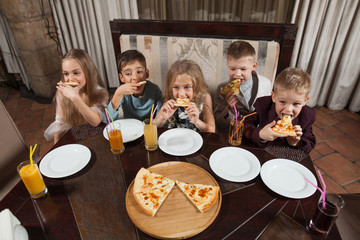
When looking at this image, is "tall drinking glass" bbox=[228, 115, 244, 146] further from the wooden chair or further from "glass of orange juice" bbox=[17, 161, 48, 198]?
"glass of orange juice" bbox=[17, 161, 48, 198]

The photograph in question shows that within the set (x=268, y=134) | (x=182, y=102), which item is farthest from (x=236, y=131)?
(x=182, y=102)

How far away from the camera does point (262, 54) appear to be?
1696 mm

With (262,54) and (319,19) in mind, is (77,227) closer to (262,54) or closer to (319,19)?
(262,54)

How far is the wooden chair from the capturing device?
1686 millimetres

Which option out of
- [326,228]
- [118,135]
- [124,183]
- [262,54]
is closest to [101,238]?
[124,183]

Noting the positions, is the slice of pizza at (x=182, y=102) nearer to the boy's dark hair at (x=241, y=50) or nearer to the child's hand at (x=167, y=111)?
the child's hand at (x=167, y=111)

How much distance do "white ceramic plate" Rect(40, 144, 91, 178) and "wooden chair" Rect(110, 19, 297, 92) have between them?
86 centimetres

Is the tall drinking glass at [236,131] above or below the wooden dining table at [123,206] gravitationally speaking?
above

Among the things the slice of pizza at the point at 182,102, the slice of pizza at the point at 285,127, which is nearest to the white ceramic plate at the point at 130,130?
the slice of pizza at the point at 182,102

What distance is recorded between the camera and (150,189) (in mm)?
1024

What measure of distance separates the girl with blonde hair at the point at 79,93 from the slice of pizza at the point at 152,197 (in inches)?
29.0

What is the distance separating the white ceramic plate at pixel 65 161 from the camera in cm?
115

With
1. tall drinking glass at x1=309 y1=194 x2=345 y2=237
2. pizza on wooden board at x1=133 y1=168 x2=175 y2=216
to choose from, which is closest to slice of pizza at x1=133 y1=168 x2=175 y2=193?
pizza on wooden board at x1=133 y1=168 x2=175 y2=216

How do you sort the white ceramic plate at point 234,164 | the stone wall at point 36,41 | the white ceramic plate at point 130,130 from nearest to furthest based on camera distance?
the white ceramic plate at point 234,164 → the white ceramic plate at point 130,130 → the stone wall at point 36,41
